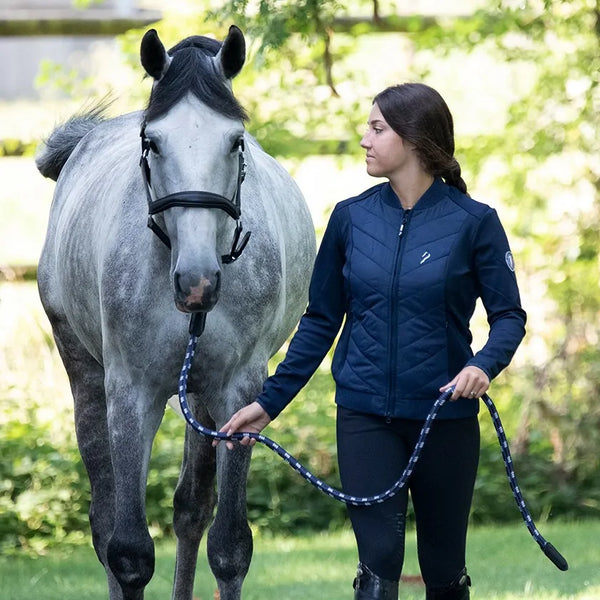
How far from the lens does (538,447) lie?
7906 millimetres

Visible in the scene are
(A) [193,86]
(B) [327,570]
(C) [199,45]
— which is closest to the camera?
(A) [193,86]

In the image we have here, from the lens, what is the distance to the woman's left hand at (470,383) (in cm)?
302

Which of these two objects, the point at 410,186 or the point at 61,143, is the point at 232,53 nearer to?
the point at 410,186

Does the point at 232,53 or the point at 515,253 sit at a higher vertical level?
the point at 232,53

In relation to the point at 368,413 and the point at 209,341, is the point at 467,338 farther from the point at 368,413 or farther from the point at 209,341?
the point at 209,341

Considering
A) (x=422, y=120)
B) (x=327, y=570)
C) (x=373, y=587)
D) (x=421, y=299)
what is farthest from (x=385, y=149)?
(x=327, y=570)

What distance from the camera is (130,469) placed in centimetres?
393

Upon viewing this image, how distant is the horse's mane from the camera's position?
3516 millimetres

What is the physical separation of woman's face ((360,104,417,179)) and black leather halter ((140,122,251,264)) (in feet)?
1.45

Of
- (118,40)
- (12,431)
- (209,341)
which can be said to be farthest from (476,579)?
(118,40)

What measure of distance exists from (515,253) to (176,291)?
16.8ft

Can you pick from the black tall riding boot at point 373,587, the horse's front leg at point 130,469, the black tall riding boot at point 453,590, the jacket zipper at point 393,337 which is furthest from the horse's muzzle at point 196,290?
the black tall riding boot at point 453,590

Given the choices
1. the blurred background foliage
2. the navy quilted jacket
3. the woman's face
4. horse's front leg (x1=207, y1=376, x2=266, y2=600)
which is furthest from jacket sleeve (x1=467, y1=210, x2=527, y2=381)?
the blurred background foliage

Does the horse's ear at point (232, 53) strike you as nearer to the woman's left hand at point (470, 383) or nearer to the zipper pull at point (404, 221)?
the zipper pull at point (404, 221)
